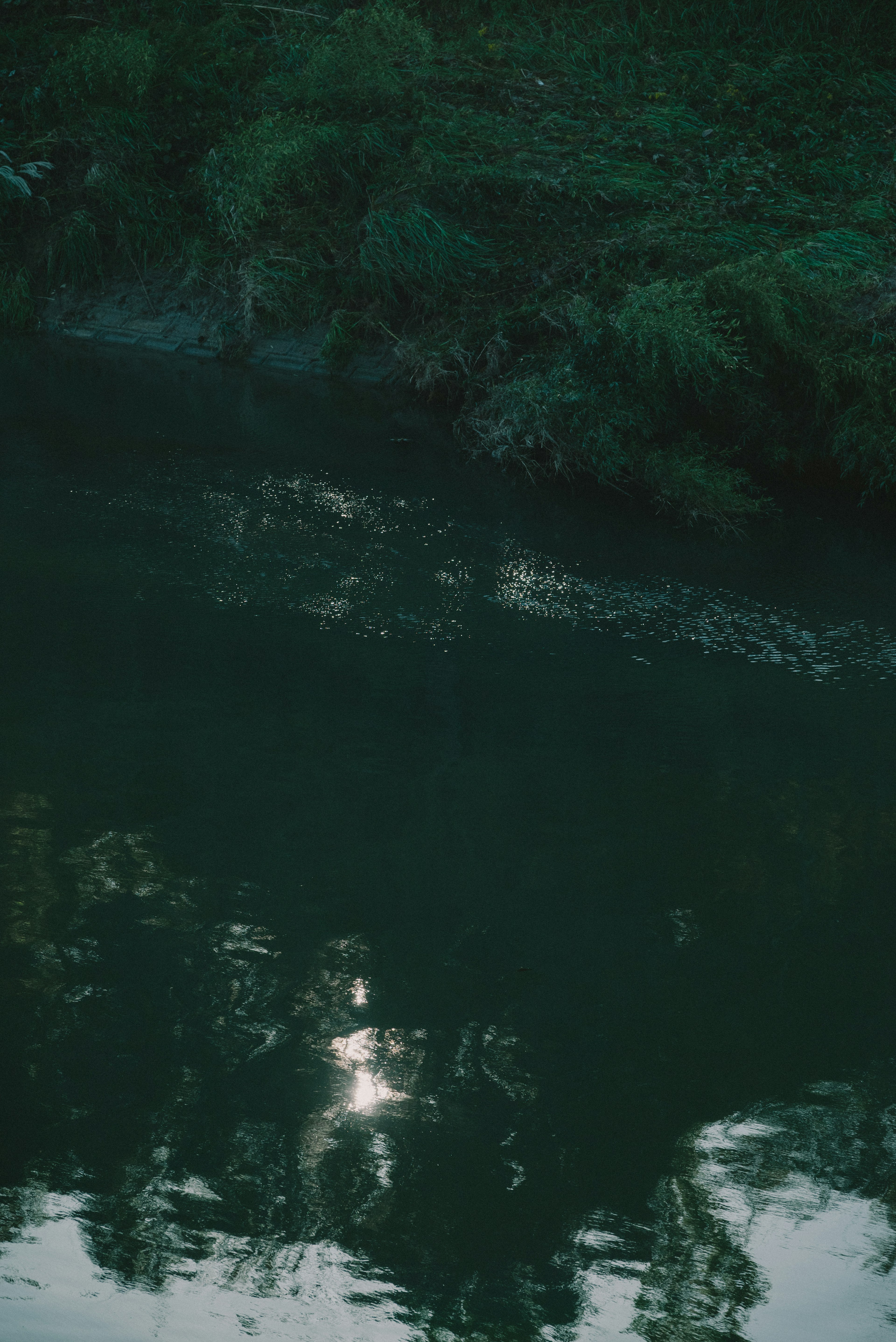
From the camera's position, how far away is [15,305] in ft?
29.8

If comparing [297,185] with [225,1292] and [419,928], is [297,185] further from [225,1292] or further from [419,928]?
[225,1292]

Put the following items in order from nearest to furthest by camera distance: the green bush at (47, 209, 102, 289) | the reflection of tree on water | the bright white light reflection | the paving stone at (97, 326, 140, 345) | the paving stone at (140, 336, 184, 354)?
the reflection of tree on water
the bright white light reflection
the paving stone at (140, 336, 184, 354)
the paving stone at (97, 326, 140, 345)
the green bush at (47, 209, 102, 289)

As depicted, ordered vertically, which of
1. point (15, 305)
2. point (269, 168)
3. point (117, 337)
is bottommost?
point (117, 337)

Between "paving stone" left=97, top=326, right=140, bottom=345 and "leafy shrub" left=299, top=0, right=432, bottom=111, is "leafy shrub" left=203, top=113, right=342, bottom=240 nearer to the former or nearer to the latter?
"leafy shrub" left=299, top=0, right=432, bottom=111

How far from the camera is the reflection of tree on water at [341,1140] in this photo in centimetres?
252

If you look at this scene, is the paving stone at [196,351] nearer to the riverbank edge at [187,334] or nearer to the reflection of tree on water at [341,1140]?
the riverbank edge at [187,334]

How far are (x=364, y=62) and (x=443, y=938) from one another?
824 cm

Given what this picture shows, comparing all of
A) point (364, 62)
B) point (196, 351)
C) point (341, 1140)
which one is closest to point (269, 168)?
point (364, 62)

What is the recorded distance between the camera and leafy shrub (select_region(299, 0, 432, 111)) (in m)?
9.20

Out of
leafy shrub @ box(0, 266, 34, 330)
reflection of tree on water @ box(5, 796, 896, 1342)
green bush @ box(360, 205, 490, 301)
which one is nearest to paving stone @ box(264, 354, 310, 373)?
green bush @ box(360, 205, 490, 301)

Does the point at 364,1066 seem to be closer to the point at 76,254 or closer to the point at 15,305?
the point at 15,305

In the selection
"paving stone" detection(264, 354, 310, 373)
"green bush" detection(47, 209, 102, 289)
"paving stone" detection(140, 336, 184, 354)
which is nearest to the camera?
"paving stone" detection(264, 354, 310, 373)

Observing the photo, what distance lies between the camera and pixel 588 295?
23.8ft

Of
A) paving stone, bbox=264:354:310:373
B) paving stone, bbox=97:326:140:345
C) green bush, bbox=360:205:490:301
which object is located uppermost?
green bush, bbox=360:205:490:301
